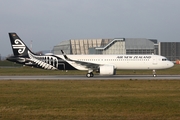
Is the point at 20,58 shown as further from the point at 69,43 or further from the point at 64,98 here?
the point at 69,43

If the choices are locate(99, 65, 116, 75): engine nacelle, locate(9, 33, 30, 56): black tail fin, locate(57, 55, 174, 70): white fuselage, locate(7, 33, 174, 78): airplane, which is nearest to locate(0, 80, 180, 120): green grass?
locate(99, 65, 116, 75): engine nacelle

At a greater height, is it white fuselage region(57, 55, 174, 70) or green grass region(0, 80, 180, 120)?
white fuselage region(57, 55, 174, 70)

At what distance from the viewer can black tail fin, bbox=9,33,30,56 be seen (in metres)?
37.5

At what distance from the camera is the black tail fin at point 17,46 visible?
3753 centimetres

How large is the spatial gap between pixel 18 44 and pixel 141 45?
63751 millimetres

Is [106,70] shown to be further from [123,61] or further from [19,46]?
[19,46]

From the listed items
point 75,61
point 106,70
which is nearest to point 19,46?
point 75,61

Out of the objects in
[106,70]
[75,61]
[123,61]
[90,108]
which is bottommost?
[90,108]

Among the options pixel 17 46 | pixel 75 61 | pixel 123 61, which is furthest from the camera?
pixel 17 46

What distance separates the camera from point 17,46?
37.6m

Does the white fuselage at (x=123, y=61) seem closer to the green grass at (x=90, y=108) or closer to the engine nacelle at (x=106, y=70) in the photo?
the engine nacelle at (x=106, y=70)

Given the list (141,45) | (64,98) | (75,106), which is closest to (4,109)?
(75,106)

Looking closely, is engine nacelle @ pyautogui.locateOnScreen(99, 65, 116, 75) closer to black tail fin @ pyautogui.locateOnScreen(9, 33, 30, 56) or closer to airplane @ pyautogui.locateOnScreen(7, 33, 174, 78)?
airplane @ pyautogui.locateOnScreen(7, 33, 174, 78)

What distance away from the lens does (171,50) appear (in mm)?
109188
